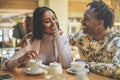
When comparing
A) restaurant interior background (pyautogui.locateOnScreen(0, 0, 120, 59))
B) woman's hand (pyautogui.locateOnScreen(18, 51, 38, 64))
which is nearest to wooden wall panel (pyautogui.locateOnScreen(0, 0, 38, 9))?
restaurant interior background (pyautogui.locateOnScreen(0, 0, 120, 59))

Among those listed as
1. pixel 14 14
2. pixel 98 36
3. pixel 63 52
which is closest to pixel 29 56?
pixel 63 52

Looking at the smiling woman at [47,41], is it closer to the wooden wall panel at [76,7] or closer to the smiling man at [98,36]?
the smiling man at [98,36]

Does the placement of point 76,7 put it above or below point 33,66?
above

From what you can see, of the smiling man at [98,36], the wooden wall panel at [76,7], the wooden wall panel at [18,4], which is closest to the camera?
the smiling man at [98,36]

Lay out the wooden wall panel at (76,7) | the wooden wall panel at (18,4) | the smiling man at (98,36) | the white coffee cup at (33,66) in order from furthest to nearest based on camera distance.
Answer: the wooden wall panel at (76,7) → the wooden wall panel at (18,4) → the smiling man at (98,36) → the white coffee cup at (33,66)

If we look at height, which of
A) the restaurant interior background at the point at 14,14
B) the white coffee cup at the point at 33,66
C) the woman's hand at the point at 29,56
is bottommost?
the white coffee cup at the point at 33,66

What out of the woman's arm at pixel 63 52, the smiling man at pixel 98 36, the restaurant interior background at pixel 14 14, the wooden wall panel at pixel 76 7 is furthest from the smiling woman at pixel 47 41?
the wooden wall panel at pixel 76 7

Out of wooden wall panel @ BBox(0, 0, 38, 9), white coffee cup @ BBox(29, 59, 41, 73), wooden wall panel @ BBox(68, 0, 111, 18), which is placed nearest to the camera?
white coffee cup @ BBox(29, 59, 41, 73)

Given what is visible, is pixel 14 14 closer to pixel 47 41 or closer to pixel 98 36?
pixel 47 41

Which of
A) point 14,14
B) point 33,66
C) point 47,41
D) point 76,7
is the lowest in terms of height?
point 33,66

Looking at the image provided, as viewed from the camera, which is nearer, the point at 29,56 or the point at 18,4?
the point at 29,56

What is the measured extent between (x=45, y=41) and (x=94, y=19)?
0.46 metres

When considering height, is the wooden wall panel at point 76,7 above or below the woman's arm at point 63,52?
above

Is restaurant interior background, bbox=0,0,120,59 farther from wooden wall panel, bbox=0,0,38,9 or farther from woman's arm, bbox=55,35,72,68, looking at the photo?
woman's arm, bbox=55,35,72,68
